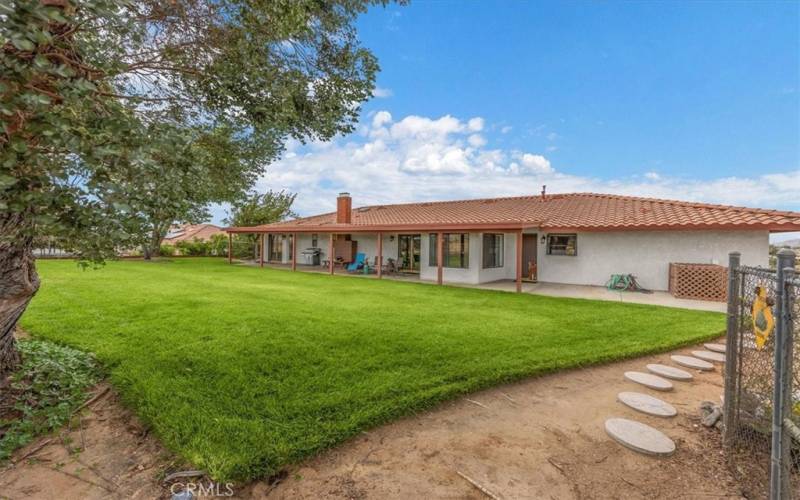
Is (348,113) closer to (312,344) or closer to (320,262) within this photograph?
(312,344)

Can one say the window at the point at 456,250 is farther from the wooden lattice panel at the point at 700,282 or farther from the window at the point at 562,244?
the wooden lattice panel at the point at 700,282

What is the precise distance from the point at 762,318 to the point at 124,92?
677cm

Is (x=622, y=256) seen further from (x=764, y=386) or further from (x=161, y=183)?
(x=161, y=183)

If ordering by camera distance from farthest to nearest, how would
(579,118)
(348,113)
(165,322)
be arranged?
(579,118)
(165,322)
(348,113)

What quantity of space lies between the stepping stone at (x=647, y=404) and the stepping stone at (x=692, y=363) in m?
1.62

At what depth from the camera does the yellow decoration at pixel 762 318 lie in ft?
8.27

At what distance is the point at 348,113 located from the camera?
470 centimetres

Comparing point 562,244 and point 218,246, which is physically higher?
point 562,244

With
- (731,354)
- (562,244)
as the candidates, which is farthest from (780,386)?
(562,244)

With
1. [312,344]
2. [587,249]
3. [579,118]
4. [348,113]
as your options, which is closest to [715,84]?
[579,118]

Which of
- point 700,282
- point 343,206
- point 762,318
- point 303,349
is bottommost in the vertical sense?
point 303,349

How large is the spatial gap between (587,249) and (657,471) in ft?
39.1

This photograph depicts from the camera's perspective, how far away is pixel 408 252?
17.7m

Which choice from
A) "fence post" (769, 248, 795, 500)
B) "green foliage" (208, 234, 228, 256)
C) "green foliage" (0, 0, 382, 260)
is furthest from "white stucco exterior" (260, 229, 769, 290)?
"green foliage" (208, 234, 228, 256)
